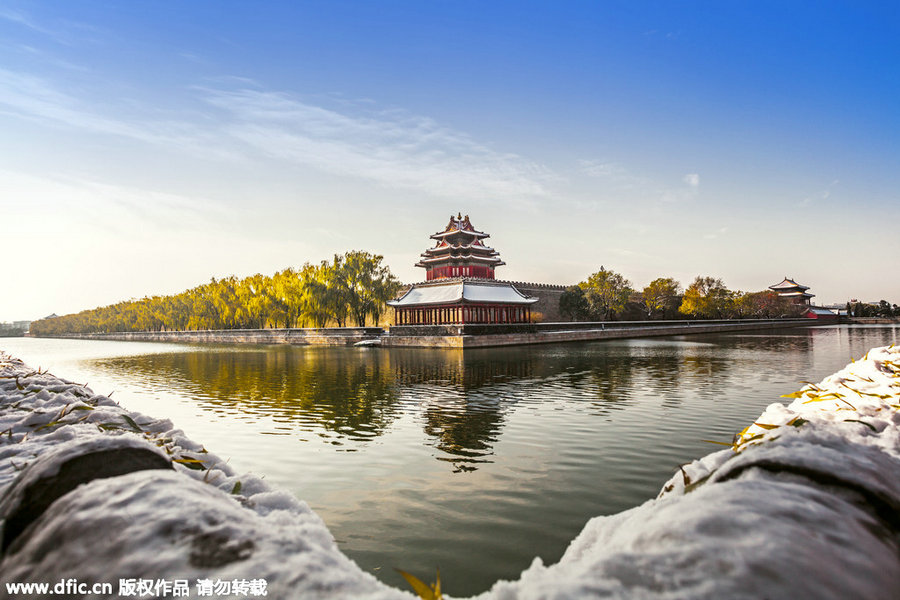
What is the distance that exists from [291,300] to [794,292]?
73.5m

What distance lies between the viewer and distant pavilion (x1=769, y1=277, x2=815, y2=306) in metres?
76.7

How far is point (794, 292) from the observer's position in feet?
253

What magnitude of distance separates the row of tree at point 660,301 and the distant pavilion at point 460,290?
10133 mm

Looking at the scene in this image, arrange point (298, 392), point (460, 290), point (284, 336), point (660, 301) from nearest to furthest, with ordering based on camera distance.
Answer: point (298, 392), point (460, 290), point (284, 336), point (660, 301)

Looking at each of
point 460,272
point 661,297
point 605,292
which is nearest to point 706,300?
point 661,297

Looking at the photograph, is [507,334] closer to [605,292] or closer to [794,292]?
[605,292]

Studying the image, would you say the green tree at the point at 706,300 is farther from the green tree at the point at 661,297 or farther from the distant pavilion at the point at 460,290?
the distant pavilion at the point at 460,290

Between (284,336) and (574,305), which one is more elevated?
(574,305)

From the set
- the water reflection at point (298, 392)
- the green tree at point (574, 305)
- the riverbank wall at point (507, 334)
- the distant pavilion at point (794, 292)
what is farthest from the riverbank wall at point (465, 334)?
the distant pavilion at point (794, 292)

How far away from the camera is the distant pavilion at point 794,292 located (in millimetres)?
76688

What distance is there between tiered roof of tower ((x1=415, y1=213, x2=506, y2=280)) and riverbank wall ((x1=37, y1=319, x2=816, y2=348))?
25.2 ft

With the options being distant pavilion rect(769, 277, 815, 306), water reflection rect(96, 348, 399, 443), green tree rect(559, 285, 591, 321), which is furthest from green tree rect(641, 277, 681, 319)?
water reflection rect(96, 348, 399, 443)

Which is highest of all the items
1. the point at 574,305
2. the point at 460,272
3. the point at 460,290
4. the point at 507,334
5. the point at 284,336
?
the point at 460,272

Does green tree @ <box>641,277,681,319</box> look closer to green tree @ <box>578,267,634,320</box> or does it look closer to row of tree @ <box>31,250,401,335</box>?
green tree @ <box>578,267,634,320</box>
